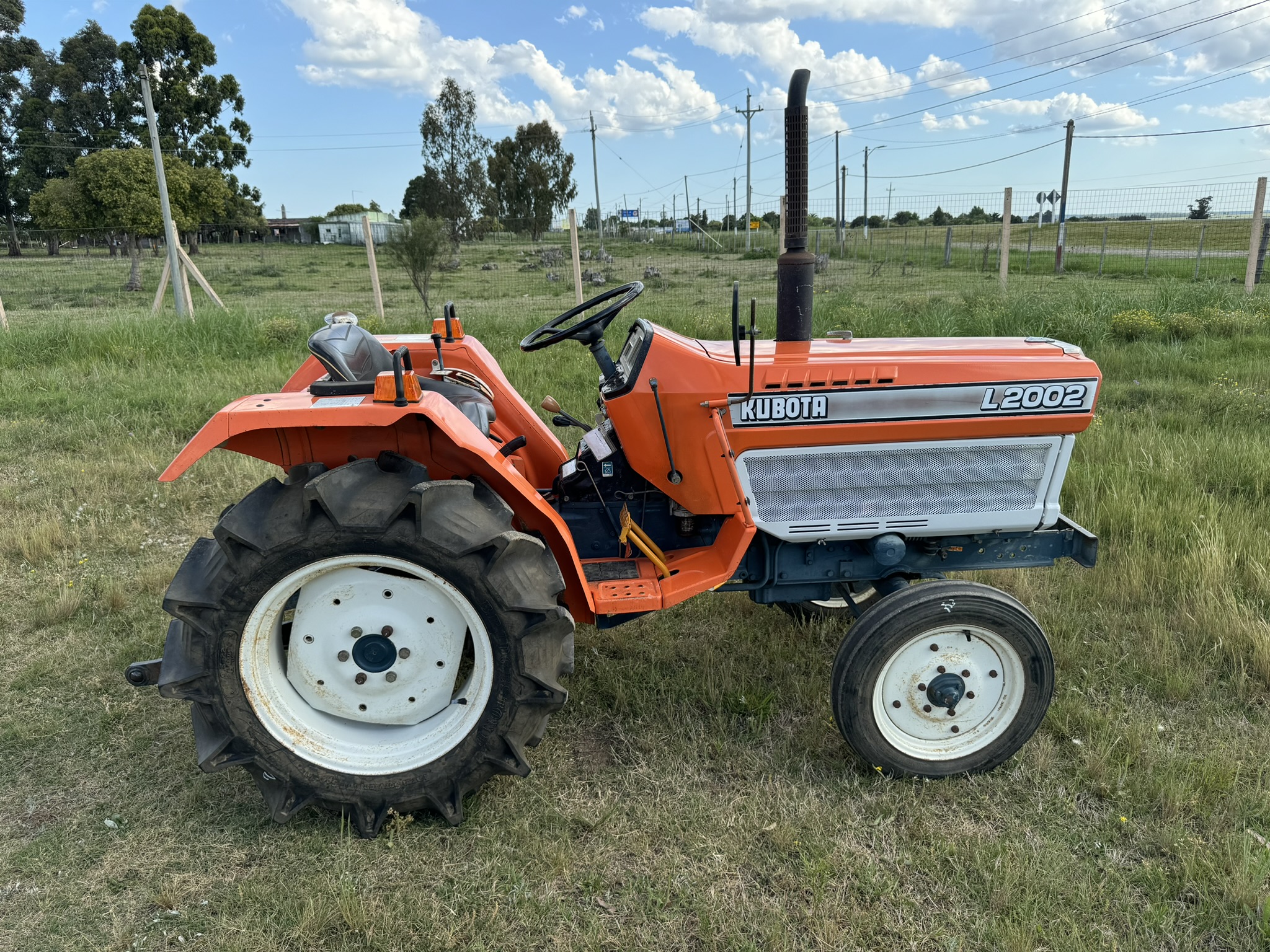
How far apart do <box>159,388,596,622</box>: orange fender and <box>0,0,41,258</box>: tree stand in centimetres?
4243

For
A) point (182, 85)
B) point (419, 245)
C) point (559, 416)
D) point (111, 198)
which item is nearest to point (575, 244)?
point (419, 245)

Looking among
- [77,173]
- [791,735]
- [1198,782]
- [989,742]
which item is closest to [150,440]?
[791,735]

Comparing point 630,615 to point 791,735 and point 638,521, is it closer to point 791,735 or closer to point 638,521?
point 638,521

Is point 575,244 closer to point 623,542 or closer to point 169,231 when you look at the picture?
point 169,231

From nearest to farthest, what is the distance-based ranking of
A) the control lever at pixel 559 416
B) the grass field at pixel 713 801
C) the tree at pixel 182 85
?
the grass field at pixel 713 801, the control lever at pixel 559 416, the tree at pixel 182 85

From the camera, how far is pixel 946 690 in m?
2.46

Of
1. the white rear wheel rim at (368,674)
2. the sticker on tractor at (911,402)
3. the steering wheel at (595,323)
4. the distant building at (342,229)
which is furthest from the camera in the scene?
the distant building at (342,229)

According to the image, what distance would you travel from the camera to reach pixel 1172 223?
59.9 ft

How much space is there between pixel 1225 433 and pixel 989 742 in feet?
13.3

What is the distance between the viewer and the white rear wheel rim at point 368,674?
231 cm

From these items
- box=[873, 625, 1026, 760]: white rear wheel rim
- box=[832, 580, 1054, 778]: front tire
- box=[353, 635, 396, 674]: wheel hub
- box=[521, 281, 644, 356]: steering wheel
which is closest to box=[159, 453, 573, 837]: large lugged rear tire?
box=[353, 635, 396, 674]: wheel hub

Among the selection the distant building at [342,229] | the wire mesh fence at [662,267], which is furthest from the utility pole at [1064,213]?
the distant building at [342,229]

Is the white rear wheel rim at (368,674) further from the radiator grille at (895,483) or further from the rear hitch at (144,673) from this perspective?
Answer: the radiator grille at (895,483)

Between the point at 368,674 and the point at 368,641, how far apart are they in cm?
10
